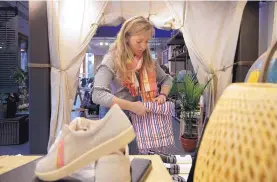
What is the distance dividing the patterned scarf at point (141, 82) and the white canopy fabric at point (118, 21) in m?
1.29

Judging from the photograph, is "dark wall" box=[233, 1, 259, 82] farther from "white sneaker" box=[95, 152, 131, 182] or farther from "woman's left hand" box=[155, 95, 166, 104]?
"white sneaker" box=[95, 152, 131, 182]

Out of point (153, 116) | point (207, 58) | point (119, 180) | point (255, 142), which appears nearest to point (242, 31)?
point (207, 58)

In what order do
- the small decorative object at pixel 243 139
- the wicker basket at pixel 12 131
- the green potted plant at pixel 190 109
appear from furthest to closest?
the wicker basket at pixel 12 131 < the green potted plant at pixel 190 109 < the small decorative object at pixel 243 139

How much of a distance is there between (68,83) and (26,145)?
171cm

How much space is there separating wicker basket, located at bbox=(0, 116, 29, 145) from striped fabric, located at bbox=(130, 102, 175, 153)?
2.96 meters

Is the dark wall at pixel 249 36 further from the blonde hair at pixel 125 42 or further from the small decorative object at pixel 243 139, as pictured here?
the small decorative object at pixel 243 139

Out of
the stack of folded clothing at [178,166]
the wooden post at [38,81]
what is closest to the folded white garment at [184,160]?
the stack of folded clothing at [178,166]

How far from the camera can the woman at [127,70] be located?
1315mm

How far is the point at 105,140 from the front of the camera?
A: 17.8 inches

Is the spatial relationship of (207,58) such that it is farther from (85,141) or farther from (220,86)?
(85,141)

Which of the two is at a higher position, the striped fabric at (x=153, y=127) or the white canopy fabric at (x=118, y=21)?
the white canopy fabric at (x=118, y=21)

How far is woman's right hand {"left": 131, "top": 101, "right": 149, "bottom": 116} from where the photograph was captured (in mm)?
1304

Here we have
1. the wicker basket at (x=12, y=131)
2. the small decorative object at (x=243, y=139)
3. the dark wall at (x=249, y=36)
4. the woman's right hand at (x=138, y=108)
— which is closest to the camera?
Result: the small decorative object at (x=243, y=139)

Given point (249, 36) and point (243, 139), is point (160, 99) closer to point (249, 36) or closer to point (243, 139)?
point (243, 139)
